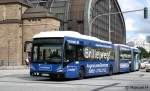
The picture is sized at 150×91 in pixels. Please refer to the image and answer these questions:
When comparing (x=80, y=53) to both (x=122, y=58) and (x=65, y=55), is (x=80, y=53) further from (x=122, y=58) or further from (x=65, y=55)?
(x=122, y=58)

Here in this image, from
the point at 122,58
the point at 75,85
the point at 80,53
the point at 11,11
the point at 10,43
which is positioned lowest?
the point at 75,85

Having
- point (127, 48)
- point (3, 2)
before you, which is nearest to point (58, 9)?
point (3, 2)

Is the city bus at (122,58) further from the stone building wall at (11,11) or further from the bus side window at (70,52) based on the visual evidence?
the stone building wall at (11,11)

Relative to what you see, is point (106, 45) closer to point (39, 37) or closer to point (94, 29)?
point (39, 37)

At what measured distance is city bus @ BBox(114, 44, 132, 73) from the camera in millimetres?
39969

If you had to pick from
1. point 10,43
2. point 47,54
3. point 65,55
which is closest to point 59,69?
point 65,55

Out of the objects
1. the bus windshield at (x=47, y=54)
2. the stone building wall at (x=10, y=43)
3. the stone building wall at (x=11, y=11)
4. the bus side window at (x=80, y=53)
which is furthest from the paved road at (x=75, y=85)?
the stone building wall at (x=11, y=11)

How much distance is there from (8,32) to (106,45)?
173ft

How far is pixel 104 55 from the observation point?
114 ft

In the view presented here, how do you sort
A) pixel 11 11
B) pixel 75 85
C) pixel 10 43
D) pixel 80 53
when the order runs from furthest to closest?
1. pixel 11 11
2. pixel 10 43
3. pixel 80 53
4. pixel 75 85

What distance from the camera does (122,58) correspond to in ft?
138

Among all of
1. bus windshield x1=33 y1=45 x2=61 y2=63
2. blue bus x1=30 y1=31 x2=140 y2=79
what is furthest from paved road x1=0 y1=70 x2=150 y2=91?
bus windshield x1=33 y1=45 x2=61 y2=63

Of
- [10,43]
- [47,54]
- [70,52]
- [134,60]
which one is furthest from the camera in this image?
[10,43]

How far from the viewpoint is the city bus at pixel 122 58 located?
1574 inches
